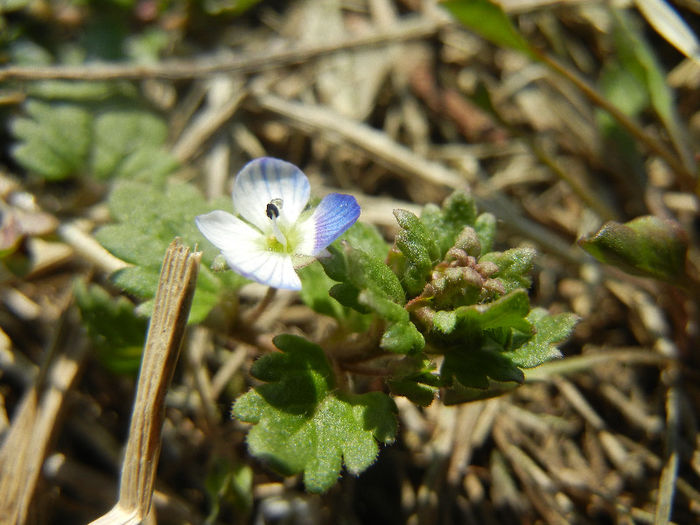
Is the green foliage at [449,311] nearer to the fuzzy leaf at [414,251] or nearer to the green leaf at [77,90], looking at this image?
the fuzzy leaf at [414,251]

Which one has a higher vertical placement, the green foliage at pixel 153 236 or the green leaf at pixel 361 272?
the green leaf at pixel 361 272

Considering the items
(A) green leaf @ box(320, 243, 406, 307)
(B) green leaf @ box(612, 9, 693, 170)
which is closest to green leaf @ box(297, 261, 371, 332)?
(A) green leaf @ box(320, 243, 406, 307)


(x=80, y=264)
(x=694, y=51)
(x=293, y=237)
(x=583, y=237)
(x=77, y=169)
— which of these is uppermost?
(x=694, y=51)

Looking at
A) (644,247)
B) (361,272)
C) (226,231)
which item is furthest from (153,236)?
(644,247)

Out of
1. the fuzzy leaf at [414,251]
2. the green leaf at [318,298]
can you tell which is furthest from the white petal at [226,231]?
the fuzzy leaf at [414,251]

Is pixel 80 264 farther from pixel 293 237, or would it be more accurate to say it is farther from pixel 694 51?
pixel 694 51

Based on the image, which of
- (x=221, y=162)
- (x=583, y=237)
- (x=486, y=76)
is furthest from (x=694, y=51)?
(x=221, y=162)
